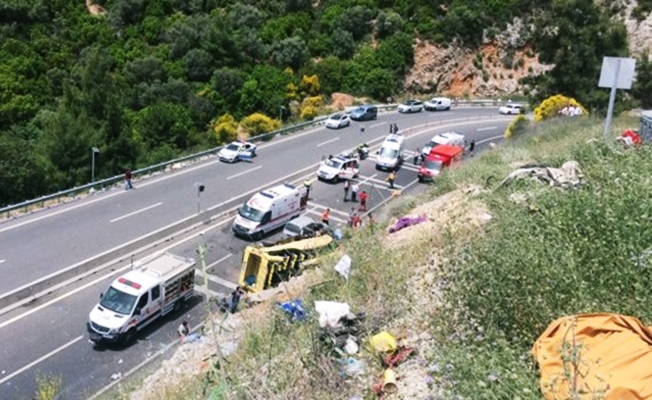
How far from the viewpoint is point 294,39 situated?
198ft

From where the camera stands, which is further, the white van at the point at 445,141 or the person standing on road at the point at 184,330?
the white van at the point at 445,141

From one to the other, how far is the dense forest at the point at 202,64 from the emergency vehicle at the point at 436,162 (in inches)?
436

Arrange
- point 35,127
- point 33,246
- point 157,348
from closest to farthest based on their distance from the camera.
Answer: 1. point 157,348
2. point 33,246
3. point 35,127

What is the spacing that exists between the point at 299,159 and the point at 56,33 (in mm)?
34420

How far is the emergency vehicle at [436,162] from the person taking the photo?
33406 mm

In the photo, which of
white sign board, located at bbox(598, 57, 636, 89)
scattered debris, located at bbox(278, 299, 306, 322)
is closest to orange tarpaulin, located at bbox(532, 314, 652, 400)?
scattered debris, located at bbox(278, 299, 306, 322)

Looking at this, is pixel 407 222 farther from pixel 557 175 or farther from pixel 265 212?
pixel 265 212

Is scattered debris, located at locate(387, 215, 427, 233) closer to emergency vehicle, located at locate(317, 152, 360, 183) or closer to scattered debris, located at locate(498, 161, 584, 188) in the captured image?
scattered debris, located at locate(498, 161, 584, 188)

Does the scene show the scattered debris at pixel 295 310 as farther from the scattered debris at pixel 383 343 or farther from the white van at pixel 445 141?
the white van at pixel 445 141

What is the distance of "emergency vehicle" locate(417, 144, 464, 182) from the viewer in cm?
3341

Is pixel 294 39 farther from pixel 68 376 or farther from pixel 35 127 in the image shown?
pixel 68 376

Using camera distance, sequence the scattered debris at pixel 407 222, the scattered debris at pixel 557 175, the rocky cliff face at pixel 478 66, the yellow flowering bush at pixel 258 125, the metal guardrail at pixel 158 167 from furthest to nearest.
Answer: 1. the rocky cliff face at pixel 478 66
2. the yellow flowering bush at pixel 258 125
3. the metal guardrail at pixel 158 167
4. the scattered debris at pixel 407 222
5. the scattered debris at pixel 557 175

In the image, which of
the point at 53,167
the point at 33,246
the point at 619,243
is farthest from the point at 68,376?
the point at 53,167

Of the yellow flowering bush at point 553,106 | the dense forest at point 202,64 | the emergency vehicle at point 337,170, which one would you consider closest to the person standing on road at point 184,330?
the emergency vehicle at point 337,170
